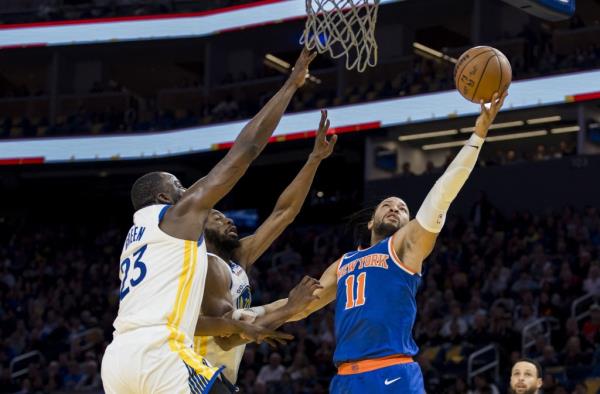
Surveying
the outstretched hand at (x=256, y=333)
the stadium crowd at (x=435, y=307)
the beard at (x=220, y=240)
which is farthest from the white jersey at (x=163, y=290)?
the stadium crowd at (x=435, y=307)

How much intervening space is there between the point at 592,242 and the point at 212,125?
27.3ft

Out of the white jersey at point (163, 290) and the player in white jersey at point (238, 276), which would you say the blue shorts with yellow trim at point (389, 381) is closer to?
the player in white jersey at point (238, 276)

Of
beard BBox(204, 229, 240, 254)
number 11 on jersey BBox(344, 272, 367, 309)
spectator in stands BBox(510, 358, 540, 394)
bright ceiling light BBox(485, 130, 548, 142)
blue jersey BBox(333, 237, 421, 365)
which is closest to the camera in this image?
blue jersey BBox(333, 237, 421, 365)

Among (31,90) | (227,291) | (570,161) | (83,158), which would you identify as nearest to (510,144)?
(570,161)

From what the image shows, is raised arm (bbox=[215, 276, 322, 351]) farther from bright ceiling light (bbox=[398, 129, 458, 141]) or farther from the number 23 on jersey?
bright ceiling light (bbox=[398, 129, 458, 141])

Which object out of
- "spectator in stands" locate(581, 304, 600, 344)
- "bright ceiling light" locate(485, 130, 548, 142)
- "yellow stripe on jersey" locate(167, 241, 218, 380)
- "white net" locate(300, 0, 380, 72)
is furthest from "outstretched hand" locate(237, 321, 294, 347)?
"bright ceiling light" locate(485, 130, 548, 142)

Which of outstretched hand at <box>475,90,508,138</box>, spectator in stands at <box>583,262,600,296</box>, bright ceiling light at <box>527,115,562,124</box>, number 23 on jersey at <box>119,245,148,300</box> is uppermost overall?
bright ceiling light at <box>527,115,562,124</box>

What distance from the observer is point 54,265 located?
21203 mm

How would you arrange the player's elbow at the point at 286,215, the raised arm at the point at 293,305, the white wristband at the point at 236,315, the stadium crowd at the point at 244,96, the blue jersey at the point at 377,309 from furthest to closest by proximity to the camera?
the stadium crowd at the point at 244,96
the player's elbow at the point at 286,215
the blue jersey at the point at 377,309
the white wristband at the point at 236,315
the raised arm at the point at 293,305

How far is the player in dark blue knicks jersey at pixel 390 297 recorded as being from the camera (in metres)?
5.25

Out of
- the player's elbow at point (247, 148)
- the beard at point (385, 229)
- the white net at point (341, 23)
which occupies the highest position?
the white net at point (341, 23)

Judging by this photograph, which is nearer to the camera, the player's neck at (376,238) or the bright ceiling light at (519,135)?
the player's neck at (376,238)

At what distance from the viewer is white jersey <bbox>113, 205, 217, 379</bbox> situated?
473 cm

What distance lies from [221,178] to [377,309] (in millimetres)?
1169
